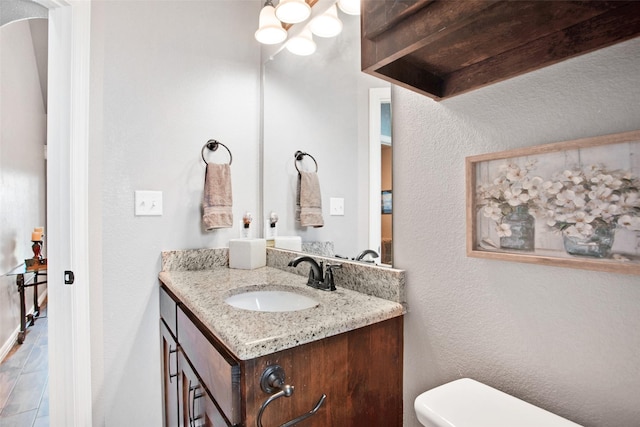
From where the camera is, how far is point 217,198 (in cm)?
160

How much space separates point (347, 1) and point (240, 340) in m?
1.20

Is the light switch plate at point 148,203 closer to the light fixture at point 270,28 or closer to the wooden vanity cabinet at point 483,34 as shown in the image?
the light fixture at point 270,28

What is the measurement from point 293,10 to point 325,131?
19.9 inches

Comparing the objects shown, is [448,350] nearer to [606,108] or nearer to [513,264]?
[513,264]

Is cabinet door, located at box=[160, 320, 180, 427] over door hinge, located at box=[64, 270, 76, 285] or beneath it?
beneath

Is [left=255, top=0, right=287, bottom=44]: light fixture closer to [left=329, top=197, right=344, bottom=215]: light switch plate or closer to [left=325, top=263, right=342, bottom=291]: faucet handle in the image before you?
[left=329, top=197, right=344, bottom=215]: light switch plate

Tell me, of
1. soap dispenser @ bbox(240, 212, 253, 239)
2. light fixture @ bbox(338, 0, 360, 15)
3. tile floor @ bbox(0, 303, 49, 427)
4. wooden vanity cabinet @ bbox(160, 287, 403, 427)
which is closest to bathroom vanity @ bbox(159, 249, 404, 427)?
wooden vanity cabinet @ bbox(160, 287, 403, 427)

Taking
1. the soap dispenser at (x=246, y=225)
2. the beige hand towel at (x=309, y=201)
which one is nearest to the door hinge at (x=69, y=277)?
the soap dispenser at (x=246, y=225)

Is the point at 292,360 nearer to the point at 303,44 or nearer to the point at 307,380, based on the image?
the point at 307,380

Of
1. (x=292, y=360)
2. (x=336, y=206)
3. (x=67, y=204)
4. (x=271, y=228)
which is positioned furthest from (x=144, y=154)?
(x=292, y=360)

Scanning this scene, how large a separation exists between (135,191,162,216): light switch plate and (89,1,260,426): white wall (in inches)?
1.1

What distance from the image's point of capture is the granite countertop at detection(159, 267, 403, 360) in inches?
28.2

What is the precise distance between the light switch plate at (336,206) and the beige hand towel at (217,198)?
58 cm

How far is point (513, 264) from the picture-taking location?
2.46 feet
